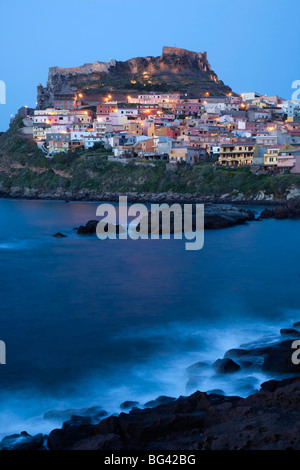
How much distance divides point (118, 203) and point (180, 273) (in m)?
20.7

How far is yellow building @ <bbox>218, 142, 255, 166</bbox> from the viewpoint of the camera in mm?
37531

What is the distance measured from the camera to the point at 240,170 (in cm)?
3609

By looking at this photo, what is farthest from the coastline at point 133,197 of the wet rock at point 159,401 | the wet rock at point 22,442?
the wet rock at point 22,442

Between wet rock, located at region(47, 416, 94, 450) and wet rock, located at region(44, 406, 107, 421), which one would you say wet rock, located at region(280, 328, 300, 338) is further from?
wet rock, located at region(47, 416, 94, 450)

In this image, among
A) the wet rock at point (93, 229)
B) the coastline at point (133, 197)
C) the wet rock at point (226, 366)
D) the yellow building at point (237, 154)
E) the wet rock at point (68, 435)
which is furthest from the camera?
the yellow building at point (237, 154)

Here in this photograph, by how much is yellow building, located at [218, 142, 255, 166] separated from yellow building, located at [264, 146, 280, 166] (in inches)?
62.5

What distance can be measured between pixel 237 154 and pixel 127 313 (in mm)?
28213

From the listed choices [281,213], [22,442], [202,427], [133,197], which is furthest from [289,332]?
[133,197]

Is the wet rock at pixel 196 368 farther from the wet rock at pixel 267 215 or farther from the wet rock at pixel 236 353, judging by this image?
the wet rock at pixel 267 215

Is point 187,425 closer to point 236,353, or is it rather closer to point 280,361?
point 280,361

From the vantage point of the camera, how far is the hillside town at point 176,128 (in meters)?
37.8

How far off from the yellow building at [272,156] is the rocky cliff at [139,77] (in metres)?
27.8
